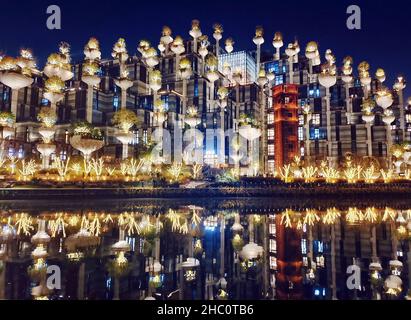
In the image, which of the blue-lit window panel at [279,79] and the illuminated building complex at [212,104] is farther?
the blue-lit window panel at [279,79]

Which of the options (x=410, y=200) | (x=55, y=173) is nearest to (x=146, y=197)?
(x=55, y=173)

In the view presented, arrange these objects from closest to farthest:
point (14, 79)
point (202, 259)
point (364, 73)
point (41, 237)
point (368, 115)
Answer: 1. point (202, 259)
2. point (41, 237)
3. point (14, 79)
4. point (368, 115)
5. point (364, 73)

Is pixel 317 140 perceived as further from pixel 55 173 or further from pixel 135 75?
pixel 55 173

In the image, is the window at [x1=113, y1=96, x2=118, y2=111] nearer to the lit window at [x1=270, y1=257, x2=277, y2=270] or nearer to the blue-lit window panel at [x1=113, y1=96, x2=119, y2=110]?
the blue-lit window panel at [x1=113, y1=96, x2=119, y2=110]

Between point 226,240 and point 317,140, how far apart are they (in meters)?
56.7

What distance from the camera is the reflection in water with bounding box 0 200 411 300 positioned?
260 inches

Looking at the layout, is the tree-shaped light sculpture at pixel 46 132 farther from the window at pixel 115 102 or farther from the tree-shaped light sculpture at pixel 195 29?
the tree-shaped light sculpture at pixel 195 29

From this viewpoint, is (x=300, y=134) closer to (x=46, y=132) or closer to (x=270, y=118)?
(x=270, y=118)

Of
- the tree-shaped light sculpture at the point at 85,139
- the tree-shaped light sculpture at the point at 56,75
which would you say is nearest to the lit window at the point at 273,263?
the tree-shaped light sculpture at the point at 85,139

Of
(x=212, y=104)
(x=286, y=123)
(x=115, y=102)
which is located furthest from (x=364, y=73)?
(x=115, y=102)

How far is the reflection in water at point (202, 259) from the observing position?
659cm

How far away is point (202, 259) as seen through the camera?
358 inches

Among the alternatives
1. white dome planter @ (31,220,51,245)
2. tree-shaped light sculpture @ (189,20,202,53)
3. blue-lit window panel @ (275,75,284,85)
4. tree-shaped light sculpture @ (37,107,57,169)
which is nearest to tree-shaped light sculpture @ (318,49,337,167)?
blue-lit window panel @ (275,75,284,85)

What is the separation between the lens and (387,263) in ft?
29.0
